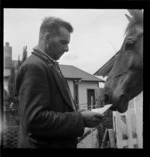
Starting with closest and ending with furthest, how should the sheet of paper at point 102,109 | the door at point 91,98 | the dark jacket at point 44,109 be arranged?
1. the dark jacket at point 44,109
2. the sheet of paper at point 102,109
3. the door at point 91,98

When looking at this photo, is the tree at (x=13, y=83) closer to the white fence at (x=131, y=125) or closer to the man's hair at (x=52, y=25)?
the man's hair at (x=52, y=25)

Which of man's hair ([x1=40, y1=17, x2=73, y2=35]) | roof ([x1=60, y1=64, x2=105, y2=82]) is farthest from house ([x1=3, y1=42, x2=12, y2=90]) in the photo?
roof ([x1=60, y1=64, x2=105, y2=82])

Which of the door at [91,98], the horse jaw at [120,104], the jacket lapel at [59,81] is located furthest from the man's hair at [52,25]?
the horse jaw at [120,104]

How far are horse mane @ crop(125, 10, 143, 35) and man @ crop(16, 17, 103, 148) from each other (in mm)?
507

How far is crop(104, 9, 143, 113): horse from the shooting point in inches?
67.2

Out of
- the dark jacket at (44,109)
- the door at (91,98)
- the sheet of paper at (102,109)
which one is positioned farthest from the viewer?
the door at (91,98)

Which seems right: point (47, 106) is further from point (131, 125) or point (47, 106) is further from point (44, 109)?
point (131, 125)

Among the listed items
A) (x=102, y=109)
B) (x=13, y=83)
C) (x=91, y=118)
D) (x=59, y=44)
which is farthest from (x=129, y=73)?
(x=13, y=83)

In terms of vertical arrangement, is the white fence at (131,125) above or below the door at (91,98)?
below

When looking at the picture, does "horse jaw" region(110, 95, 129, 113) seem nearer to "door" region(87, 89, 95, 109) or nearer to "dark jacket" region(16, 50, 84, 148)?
"door" region(87, 89, 95, 109)

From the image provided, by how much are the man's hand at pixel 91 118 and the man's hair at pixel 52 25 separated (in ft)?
1.91

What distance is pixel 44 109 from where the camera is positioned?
151cm

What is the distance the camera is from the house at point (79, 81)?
1710mm
